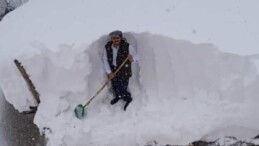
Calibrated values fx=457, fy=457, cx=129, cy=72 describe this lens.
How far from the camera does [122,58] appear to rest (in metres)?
8.05

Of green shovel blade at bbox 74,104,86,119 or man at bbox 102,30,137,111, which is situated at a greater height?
man at bbox 102,30,137,111

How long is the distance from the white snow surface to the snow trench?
2cm

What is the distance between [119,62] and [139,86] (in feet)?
2.66

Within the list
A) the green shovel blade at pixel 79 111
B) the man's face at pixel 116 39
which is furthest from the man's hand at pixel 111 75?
the green shovel blade at pixel 79 111

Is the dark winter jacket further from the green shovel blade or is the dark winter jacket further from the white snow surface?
the green shovel blade

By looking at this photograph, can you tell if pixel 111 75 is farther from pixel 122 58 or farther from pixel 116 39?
pixel 116 39

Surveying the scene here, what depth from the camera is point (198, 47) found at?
796 centimetres

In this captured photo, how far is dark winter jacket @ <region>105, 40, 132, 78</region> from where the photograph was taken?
7.96 m

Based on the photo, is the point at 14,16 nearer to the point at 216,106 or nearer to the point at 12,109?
the point at 12,109

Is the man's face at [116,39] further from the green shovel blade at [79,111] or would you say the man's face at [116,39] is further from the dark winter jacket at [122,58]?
the green shovel blade at [79,111]

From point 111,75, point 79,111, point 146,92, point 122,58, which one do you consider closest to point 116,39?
point 122,58

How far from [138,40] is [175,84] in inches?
42.7

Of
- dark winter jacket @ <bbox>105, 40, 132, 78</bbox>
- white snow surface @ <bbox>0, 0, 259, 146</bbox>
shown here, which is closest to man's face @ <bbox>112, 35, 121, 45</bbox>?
dark winter jacket @ <bbox>105, 40, 132, 78</bbox>

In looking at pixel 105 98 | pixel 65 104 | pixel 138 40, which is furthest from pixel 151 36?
pixel 65 104
